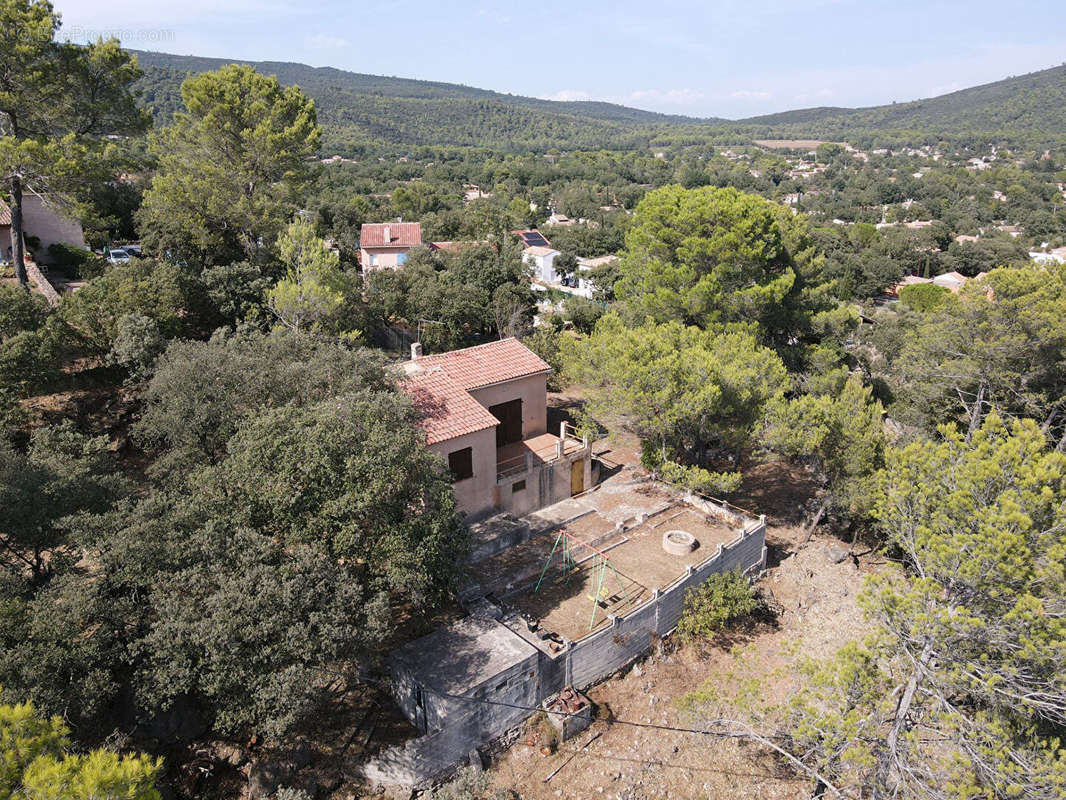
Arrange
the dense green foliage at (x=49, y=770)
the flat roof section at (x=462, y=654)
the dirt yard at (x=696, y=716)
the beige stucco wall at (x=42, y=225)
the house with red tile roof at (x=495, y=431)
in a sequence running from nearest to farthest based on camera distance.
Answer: the dense green foliage at (x=49, y=770), the flat roof section at (x=462, y=654), the dirt yard at (x=696, y=716), the house with red tile roof at (x=495, y=431), the beige stucco wall at (x=42, y=225)

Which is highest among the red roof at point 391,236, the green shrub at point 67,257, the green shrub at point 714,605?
the green shrub at point 67,257

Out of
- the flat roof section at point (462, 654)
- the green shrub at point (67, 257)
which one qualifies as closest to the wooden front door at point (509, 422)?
the flat roof section at point (462, 654)

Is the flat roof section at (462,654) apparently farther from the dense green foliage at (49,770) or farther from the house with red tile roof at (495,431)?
the dense green foliage at (49,770)

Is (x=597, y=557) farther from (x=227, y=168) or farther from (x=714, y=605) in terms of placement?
(x=227, y=168)

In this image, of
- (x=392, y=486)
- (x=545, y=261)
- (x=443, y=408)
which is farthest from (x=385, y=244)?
(x=392, y=486)

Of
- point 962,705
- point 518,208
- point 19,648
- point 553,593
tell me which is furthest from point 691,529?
point 518,208

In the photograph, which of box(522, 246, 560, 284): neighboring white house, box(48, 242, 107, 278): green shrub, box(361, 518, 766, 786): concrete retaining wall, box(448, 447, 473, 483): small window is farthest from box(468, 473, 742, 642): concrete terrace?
box(522, 246, 560, 284): neighboring white house

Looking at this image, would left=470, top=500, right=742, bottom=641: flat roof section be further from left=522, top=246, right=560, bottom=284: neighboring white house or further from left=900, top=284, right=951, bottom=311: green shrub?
left=522, top=246, right=560, bottom=284: neighboring white house
